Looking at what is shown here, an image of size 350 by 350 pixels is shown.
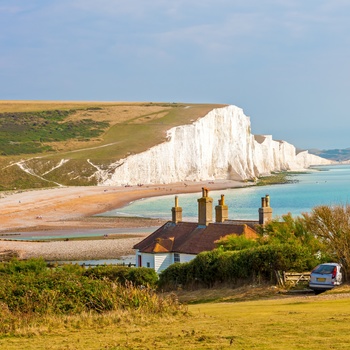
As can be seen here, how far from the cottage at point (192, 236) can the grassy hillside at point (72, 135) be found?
8127 centimetres

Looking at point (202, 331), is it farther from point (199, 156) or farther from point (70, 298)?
point (199, 156)

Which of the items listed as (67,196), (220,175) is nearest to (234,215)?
(67,196)

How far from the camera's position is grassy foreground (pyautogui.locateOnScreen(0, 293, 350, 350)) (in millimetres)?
10438

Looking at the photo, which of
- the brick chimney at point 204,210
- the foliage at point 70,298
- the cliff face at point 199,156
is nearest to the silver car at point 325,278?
the foliage at point 70,298

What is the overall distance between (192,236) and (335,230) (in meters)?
9.02

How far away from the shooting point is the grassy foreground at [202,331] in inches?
411

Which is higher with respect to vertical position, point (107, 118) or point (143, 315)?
point (107, 118)

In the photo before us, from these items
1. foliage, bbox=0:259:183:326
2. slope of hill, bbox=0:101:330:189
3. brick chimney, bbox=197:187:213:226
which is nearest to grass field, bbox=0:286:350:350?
foliage, bbox=0:259:183:326

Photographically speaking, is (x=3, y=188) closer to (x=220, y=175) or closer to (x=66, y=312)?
(x=220, y=175)

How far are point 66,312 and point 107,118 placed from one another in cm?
15388

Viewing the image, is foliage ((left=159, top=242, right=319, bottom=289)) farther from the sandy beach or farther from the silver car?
the sandy beach

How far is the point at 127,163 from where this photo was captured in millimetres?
119625

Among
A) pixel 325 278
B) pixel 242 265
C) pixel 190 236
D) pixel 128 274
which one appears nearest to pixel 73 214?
pixel 190 236

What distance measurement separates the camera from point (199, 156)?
135m
